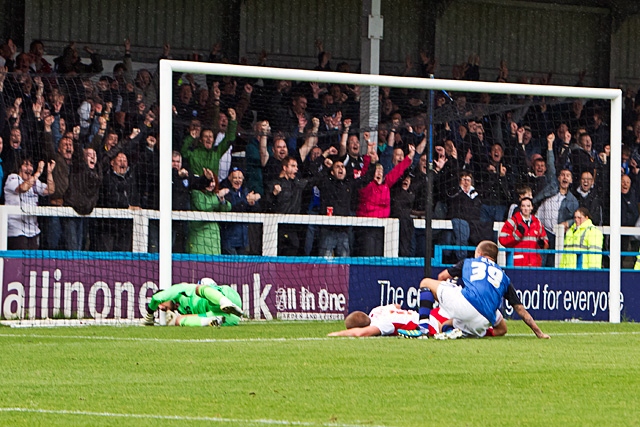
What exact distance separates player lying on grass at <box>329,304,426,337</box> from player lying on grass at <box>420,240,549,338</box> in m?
0.20

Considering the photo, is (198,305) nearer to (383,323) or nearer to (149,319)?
(149,319)

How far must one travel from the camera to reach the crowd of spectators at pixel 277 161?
14602mm

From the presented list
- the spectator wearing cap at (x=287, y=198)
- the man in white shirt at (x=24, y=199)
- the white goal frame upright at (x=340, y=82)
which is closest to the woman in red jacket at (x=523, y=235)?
the white goal frame upright at (x=340, y=82)

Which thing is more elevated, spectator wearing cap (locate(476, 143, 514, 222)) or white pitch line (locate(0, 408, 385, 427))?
spectator wearing cap (locate(476, 143, 514, 222))

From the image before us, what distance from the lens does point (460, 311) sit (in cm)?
1116

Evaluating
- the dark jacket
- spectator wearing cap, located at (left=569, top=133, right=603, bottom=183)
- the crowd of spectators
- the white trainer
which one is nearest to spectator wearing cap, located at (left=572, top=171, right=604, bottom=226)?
the crowd of spectators

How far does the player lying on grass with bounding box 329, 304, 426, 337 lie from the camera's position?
11500mm

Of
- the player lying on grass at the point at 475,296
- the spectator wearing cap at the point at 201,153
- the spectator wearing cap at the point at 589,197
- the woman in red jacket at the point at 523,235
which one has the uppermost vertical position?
the spectator wearing cap at the point at 201,153

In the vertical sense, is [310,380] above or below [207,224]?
below

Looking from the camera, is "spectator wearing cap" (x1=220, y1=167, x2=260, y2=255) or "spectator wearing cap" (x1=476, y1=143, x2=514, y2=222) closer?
"spectator wearing cap" (x1=220, y1=167, x2=260, y2=255)

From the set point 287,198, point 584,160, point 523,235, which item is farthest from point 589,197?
point 287,198

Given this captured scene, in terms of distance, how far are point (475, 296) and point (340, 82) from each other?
4.18 meters

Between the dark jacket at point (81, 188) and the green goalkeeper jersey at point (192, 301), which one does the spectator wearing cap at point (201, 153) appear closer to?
the dark jacket at point (81, 188)

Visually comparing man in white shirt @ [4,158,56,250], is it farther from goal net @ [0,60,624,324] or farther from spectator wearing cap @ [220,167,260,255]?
spectator wearing cap @ [220,167,260,255]
